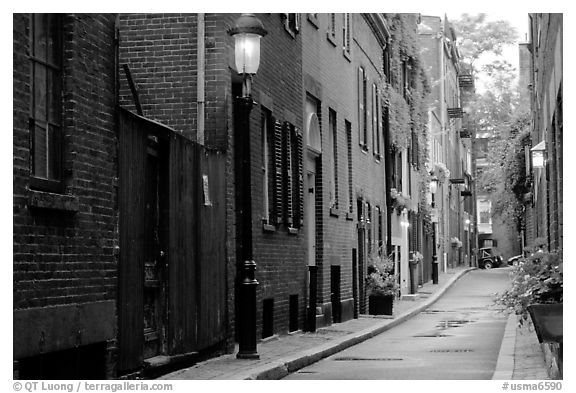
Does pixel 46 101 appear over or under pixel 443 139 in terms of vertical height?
under

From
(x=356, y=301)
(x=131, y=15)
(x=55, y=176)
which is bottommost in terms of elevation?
(x=356, y=301)

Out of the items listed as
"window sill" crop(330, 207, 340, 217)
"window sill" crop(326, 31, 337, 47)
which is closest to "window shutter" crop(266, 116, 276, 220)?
"window sill" crop(330, 207, 340, 217)

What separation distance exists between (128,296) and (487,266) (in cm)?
5917

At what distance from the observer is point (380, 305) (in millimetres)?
24734

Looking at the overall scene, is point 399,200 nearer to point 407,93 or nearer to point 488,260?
point 407,93

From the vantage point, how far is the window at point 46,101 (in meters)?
8.44

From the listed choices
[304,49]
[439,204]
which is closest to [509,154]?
[439,204]

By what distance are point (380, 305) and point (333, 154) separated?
4.36m

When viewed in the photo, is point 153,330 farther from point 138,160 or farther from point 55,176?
point 55,176

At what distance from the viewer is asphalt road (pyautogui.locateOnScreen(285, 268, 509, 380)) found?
41.1 feet

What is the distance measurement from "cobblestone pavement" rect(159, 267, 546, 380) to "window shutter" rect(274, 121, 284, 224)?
1988mm

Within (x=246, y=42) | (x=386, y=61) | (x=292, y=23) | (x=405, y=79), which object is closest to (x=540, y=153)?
(x=292, y=23)

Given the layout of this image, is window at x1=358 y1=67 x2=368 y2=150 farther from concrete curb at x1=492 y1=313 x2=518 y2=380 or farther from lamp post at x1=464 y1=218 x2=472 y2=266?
lamp post at x1=464 y1=218 x2=472 y2=266

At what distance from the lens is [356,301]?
23969mm
